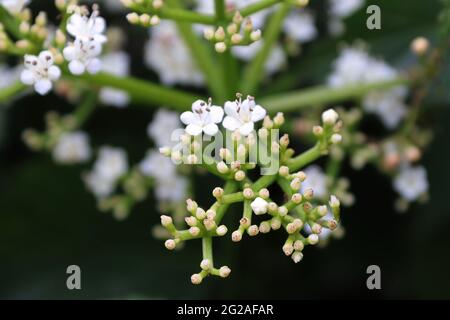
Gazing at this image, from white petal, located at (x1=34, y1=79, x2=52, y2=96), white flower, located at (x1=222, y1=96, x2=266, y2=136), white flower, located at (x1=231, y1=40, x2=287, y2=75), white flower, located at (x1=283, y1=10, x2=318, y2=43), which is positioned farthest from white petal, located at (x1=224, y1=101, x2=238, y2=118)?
white flower, located at (x1=283, y1=10, x2=318, y2=43)

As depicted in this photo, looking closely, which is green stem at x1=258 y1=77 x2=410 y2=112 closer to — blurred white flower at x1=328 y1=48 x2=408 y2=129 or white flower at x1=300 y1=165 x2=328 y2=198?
blurred white flower at x1=328 y1=48 x2=408 y2=129

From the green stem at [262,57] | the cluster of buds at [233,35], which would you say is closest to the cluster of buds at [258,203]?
the cluster of buds at [233,35]

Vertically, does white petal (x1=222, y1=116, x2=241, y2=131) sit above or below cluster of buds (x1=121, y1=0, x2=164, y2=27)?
below

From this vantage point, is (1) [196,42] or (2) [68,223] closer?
(1) [196,42]

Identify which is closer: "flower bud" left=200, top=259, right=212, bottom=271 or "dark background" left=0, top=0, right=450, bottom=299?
"flower bud" left=200, top=259, right=212, bottom=271

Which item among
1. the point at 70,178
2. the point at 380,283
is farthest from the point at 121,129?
the point at 380,283
